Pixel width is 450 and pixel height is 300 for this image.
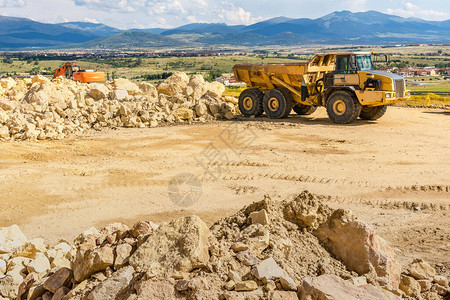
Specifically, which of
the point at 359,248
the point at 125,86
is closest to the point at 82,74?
the point at 125,86

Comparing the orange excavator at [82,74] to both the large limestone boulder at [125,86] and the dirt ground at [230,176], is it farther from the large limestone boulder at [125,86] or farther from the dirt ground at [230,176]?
the dirt ground at [230,176]

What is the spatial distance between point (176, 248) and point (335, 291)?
57.6 inches

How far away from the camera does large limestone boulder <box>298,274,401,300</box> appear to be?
3.70 m

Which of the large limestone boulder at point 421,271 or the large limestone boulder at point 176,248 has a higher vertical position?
the large limestone boulder at point 176,248

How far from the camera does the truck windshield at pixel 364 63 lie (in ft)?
48.6

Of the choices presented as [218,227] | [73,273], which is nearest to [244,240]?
[218,227]

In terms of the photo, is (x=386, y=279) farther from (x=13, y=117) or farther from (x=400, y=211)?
(x=13, y=117)

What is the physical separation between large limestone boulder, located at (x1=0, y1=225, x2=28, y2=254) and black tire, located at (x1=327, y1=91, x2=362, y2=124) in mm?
10832

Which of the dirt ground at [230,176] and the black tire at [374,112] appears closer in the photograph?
the dirt ground at [230,176]

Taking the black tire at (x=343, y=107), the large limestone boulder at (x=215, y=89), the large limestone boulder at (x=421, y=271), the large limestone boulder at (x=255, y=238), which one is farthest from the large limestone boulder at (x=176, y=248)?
the large limestone boulder at (x=215, y=89)

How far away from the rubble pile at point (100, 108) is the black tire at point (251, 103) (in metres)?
0.49

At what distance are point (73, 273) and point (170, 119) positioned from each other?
1188cm

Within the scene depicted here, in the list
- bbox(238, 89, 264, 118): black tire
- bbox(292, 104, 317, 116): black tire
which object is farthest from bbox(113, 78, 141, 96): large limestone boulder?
bbox(292, 104, 317, 116): black tire

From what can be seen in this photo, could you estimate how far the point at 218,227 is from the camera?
5133mm
